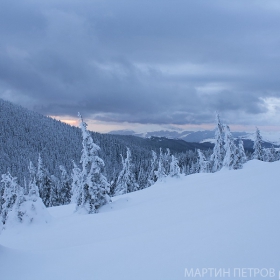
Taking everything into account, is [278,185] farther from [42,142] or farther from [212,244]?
[42,142]

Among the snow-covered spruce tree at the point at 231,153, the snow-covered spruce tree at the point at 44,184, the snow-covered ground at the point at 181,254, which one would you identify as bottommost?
the snow-covered spruce tree at the point at 44,184

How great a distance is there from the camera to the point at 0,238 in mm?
16547

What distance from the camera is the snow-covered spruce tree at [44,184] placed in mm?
45250

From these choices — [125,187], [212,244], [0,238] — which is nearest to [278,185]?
[212,244]

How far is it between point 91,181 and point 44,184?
95.2ft

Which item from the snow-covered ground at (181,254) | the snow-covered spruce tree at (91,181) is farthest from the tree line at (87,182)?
the snow-covered ground at (181,254)

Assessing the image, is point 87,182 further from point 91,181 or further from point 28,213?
point 28,213

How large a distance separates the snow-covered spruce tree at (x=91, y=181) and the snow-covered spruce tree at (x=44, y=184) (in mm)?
27176

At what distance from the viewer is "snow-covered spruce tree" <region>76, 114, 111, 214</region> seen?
813 inches

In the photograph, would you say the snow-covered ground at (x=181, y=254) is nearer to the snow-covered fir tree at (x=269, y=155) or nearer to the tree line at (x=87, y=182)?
the tree line at (x=87, y=182)

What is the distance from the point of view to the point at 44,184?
45.9m

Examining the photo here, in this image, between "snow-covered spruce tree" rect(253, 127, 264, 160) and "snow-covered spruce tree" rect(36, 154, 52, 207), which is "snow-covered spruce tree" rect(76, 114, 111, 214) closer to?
"snow-covered spruce tree" rect(36, 154, 52, 207)

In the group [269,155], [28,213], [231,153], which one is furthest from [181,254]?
[269,155]

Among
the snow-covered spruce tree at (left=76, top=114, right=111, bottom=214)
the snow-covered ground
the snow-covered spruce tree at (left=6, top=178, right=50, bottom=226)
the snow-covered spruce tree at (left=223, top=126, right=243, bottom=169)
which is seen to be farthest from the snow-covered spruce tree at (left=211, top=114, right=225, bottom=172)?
the snow-covered ground
